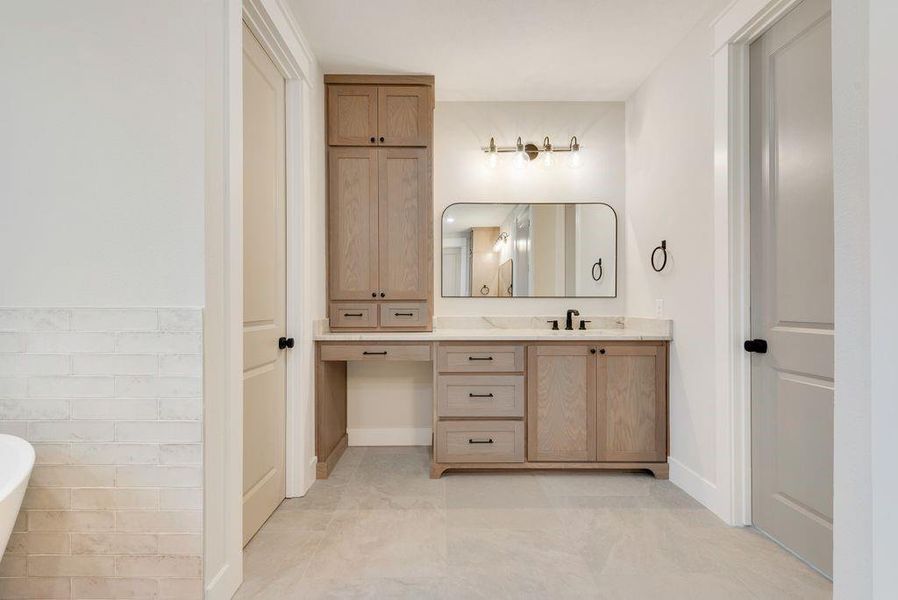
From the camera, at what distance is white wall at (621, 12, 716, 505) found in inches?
91.0

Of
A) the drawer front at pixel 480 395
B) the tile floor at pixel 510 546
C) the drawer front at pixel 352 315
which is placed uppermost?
the drawer front at pixel 352 315

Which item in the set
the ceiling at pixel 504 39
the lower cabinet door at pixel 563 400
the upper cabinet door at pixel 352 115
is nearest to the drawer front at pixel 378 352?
the lower cabinet door at pixel 563 400

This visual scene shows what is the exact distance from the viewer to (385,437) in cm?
332

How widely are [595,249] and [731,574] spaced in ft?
7.02

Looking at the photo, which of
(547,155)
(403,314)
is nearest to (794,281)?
(547,155)

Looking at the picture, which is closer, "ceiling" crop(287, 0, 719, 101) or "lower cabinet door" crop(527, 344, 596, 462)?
"ceiling" crop(287, 0, 719, 101)

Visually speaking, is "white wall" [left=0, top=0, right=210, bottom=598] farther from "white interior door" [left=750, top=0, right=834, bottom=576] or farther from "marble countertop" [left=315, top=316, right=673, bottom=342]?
A: "white interior door" [left=750, top=0, right=834, bottom=576]

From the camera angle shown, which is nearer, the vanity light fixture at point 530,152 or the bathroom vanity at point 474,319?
the bathroom vanity at point 474,319

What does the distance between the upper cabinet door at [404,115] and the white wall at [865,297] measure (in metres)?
2.37

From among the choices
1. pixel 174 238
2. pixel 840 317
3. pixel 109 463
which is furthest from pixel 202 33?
pixel 840 317

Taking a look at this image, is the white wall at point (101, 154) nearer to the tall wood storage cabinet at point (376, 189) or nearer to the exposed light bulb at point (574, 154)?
the tall wood storage cabinet at point (376, 189)

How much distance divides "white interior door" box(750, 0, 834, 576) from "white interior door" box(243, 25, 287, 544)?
2.24 meters

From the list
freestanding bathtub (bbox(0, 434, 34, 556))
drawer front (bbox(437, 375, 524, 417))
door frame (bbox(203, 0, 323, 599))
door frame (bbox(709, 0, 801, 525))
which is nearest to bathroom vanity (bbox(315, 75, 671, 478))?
drawer front (bbox(437, 375, 524, 417))

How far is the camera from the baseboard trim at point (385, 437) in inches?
131
